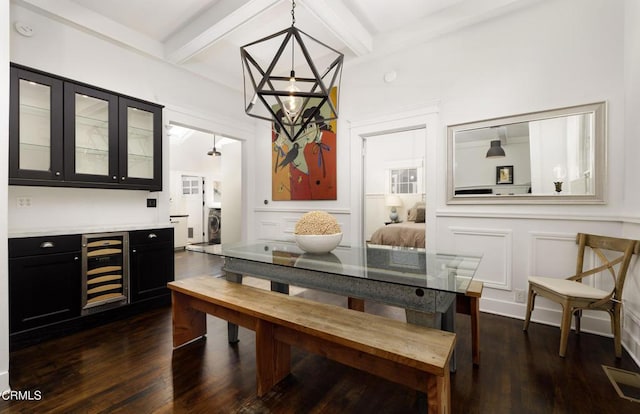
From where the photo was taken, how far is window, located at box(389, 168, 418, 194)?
6.75 meters

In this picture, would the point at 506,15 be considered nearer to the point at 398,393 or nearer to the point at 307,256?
the point at 307,256

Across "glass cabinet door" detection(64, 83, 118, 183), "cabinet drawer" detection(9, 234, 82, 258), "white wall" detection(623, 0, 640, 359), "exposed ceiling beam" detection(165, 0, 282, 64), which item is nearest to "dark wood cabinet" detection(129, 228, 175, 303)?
"cabinet drawer" detection(9, 234, 82, 258)

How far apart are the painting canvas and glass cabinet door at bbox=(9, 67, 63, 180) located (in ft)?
7.59

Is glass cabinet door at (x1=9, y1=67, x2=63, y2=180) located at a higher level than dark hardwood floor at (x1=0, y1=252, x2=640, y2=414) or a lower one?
higher

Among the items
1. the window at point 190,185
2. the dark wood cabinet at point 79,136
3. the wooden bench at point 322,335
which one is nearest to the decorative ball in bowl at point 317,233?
the wooden bench at point 322,335

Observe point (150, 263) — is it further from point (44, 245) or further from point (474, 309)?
point (474, 309)

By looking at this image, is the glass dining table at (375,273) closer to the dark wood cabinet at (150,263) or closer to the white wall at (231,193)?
the dark wood cabinet at (150,263)

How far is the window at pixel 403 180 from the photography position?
6.75m

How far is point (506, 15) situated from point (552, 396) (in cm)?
330

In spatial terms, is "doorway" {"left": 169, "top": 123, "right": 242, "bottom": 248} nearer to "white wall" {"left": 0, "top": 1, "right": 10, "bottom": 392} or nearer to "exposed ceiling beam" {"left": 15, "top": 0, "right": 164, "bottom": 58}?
"exposed ceiling beam" {"left": 15, "top": 0, "right": 164, "bottom": 58}

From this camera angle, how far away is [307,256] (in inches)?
82.0

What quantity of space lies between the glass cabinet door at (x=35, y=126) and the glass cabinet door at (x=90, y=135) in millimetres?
73

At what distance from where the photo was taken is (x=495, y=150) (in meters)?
2.89

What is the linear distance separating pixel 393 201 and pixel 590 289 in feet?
15.4
